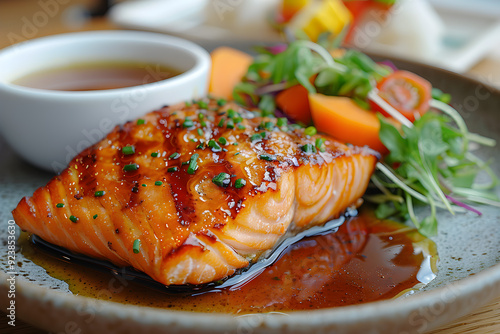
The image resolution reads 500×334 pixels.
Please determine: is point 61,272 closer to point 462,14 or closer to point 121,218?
point 121,218

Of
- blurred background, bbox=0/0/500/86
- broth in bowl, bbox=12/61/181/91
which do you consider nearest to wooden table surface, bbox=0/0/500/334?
blurred background, bbox=0/0/500/86

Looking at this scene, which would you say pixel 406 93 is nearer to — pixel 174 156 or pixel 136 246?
pixel 174 156

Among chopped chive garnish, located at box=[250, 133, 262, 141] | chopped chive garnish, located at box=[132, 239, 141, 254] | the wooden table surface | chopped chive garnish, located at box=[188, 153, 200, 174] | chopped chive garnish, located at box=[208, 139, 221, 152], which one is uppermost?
chopped chive garnish, located at box=[250, 133, 262, 141]

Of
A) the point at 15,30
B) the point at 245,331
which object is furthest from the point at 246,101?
the point at 15,30

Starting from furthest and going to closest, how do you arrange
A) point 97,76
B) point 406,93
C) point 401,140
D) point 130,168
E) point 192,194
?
point 97,76
point 406,93
point 401,140
point 130,168
point 192,194

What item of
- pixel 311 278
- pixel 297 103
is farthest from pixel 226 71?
pixel 311 278

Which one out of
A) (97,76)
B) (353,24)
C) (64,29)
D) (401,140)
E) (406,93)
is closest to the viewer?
(401,140)

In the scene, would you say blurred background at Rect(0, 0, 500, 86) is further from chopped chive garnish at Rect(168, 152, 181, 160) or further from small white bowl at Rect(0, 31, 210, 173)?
chopped chive garnish at Rect(168, 152, 181, 160)
